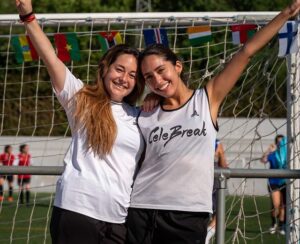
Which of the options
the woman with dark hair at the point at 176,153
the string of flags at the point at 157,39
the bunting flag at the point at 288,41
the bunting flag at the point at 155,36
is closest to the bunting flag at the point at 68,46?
the string of flags at the point at 157,39

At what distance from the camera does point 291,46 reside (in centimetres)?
A: 661

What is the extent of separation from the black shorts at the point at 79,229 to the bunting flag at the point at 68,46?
12.6ft

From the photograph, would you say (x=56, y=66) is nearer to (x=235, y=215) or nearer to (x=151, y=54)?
(x=151, y=54)

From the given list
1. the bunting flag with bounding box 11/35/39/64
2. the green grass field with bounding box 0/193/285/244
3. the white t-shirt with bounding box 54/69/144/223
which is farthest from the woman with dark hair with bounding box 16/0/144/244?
the bunting flag with bounding box 11/35/39/64

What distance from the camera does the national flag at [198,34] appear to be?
292 inches

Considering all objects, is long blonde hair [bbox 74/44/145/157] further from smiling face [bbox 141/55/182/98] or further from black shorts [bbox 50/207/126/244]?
black shorts [bbox 50/207/126/244]

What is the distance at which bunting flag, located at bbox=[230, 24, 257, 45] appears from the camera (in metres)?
7.16

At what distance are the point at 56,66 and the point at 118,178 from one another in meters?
0.61

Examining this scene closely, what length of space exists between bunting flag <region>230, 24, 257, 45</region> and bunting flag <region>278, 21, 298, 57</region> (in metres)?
0.55

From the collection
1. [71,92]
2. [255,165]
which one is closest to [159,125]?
[71,92]

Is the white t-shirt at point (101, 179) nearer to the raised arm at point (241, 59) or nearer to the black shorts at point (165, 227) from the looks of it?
the black shorts at point (165, 227)

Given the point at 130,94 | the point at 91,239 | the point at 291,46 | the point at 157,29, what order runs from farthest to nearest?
1. the point at 157,29
2. the point at 291,46
3. the point at 130,94
4. the point at 91,239

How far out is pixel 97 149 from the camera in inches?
159

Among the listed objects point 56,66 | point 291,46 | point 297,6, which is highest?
point 291,46
